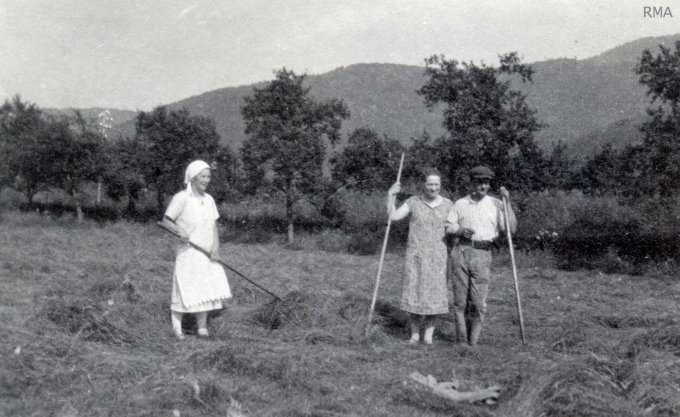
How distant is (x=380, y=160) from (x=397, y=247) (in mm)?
3907

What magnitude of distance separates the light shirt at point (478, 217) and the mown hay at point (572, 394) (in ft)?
5.24

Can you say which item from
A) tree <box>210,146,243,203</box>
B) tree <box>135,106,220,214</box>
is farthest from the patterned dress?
tree <box>135,106,220,214</box>

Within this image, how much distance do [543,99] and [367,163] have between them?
34599mm

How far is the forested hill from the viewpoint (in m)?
39.8

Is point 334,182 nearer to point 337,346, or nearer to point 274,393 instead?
point 337,346

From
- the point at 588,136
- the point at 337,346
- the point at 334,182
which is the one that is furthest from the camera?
the point at 588,136

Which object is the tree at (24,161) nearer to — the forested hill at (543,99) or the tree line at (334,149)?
the tree line at (334,149)

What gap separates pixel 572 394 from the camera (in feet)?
12.0

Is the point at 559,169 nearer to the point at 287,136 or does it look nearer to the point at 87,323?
the point at 287,136

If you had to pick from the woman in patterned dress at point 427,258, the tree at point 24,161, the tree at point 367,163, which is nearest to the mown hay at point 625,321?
the woman in patterned dress at point 427,258

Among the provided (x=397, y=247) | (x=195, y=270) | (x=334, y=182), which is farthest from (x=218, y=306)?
(x=334, y=182)

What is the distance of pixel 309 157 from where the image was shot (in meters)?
15.5

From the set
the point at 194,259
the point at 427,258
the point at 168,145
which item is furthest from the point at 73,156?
the point at 427,258

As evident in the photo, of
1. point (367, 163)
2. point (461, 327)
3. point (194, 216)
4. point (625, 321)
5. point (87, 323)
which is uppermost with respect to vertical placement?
point (367, 163)
